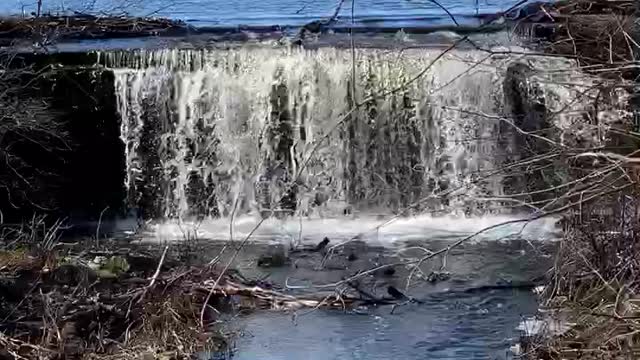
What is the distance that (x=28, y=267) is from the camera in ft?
Answer: 24.7

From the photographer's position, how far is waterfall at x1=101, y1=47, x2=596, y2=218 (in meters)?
10.3

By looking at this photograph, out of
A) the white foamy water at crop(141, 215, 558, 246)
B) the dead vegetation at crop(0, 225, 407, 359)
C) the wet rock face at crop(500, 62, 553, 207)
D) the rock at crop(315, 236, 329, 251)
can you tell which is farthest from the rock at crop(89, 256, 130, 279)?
the wet rock face at crop(500, 62, 553, 207)

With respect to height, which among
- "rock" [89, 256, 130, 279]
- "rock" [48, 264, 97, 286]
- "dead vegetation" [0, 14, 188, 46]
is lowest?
"rock" [89, 256, 130, 279]

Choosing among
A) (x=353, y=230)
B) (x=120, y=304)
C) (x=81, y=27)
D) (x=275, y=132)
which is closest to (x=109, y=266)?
(x=120, y=304)

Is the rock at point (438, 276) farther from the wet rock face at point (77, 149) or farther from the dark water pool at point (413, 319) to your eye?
the wet rock face at point (77, 149)

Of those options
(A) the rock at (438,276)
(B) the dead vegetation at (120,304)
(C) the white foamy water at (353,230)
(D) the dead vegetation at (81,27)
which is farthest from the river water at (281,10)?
(B) the dead vegetation at (120,304)

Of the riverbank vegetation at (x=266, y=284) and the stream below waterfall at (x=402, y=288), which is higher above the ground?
the riverbank vegetation at (x=266, y=284)

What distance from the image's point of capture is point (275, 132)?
34.6 feet

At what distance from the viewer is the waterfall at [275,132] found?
10297mm

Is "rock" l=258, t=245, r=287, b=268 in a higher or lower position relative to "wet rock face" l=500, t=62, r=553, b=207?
lower

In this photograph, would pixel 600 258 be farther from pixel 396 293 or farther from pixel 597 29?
pixel 396 293

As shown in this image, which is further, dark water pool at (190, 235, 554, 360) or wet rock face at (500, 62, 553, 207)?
wet rock face at (500, 62, 553, 207)

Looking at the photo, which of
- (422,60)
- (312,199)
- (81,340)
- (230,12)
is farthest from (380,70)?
(230,12)

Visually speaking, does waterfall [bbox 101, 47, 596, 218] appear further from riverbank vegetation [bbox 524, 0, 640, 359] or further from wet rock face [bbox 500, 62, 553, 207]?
riverbank vegetation [bbox 524, 0, 640, 359]
